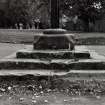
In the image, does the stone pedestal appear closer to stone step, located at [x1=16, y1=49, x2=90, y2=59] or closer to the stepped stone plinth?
the stepped stone plinth

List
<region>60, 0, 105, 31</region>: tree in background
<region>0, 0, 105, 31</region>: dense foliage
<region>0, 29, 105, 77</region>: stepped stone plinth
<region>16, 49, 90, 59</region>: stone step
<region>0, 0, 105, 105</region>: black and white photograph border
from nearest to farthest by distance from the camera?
<region>0, 0, 105, 105</region>: black and white photograph border < <region>0, 29, 105, 77</region>: stepped stone plinth < <region>16, 49, 90, 59</region>: stone step < <region>60, 0, 105, 31</region>: tree in background < <region>0, 0, 105, 31</region>: dense foliage

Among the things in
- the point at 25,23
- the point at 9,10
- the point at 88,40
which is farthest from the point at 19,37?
the point at 25,23

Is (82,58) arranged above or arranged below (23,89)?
above

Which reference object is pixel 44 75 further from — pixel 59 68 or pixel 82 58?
pixel 82 58

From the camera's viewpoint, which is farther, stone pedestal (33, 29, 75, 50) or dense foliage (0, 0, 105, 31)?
dense foliage (0, 0, 105, 31)

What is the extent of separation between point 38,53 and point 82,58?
1.00 meters

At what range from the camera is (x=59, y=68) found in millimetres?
5043

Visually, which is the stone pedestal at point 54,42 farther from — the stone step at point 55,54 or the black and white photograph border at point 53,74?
the stone step at point 55,54

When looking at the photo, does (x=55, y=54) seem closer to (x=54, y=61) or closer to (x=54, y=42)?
(x=54, y=61)

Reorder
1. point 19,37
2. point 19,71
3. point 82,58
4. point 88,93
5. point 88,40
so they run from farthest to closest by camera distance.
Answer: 1. point 19,37
2. point 88,40
3. point 82,58
4. point 19,71
5. point 88,93

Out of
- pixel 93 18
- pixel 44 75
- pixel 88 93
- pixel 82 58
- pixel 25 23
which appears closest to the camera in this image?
pixel 88 93

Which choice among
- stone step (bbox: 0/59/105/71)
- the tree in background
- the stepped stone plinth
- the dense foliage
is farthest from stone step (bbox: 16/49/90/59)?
the tree in background

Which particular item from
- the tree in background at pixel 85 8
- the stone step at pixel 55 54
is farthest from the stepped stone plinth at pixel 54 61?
the tree in background at pixel 85 8

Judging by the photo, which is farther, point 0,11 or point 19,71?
point 0,11
